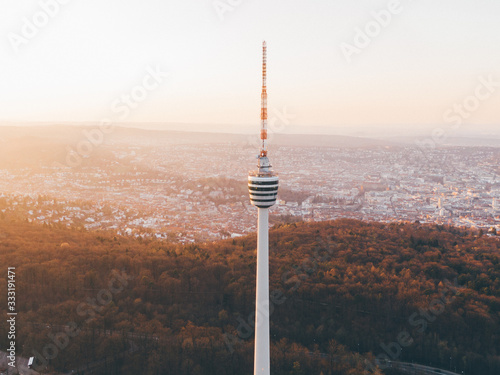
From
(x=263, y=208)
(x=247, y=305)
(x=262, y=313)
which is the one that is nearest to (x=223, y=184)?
(x=247, y=305)

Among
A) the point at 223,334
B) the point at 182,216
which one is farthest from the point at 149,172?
the point at 223,334

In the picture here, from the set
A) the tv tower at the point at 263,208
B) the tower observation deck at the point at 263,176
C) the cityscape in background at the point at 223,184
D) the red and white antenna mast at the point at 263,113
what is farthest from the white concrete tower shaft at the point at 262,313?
the cityscape in background at the point at 223,184

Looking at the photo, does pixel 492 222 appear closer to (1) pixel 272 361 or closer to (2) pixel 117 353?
(1) pixel 272 361

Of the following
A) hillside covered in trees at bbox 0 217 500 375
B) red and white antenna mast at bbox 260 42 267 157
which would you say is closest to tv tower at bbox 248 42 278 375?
red and white antenna mast at bbox 260 42 267 157

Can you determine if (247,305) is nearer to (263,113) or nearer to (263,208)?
(263,208)

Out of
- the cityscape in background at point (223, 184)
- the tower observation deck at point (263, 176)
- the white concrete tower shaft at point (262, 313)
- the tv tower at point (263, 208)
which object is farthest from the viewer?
the cityscape in background at point (223, 184)

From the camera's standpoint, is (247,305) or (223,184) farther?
(223,184)

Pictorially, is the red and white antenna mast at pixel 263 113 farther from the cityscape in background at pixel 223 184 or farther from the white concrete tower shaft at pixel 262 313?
the cityscape in background at pixel 223 184

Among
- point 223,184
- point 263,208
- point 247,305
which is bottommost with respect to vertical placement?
point 223,184
